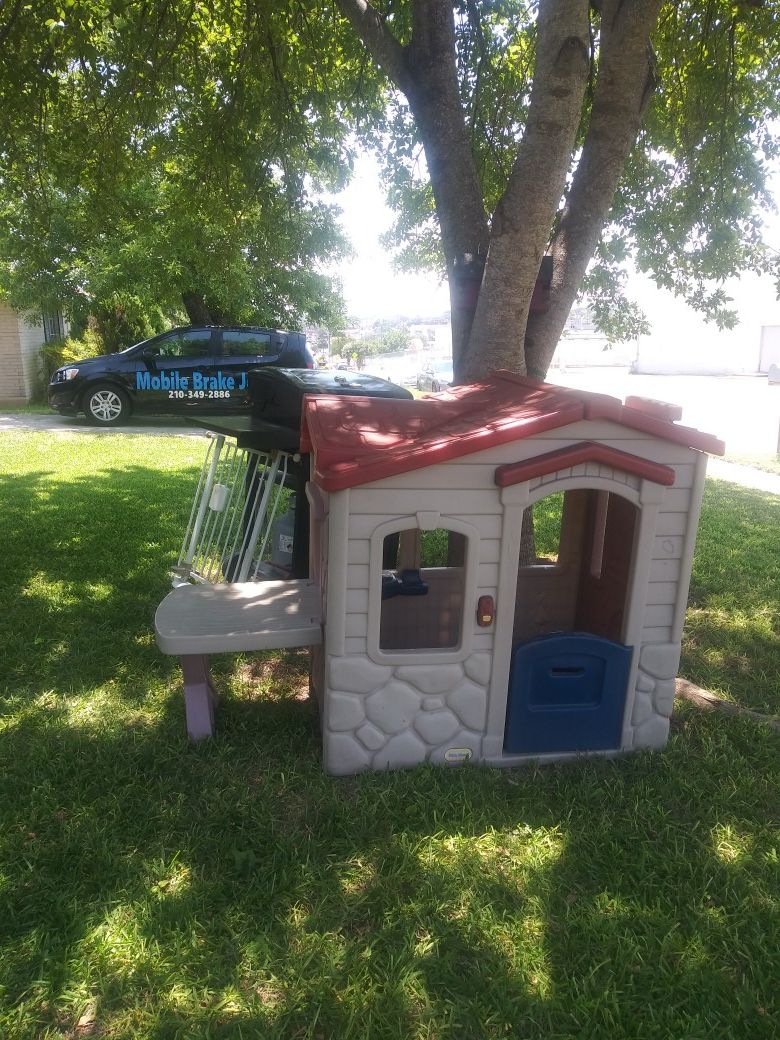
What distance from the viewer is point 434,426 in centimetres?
331

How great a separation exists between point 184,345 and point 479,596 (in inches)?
454

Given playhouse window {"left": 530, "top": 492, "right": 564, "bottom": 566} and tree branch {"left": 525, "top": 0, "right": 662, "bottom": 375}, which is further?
playhouse window {"left": 530, "top": 492, "right": 564, "bottom": 566}

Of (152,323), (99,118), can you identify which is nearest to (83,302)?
(152,323)

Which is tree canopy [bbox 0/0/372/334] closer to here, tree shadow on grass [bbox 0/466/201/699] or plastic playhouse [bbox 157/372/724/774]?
tree shadow on grass [bbox 0/466/201/699]

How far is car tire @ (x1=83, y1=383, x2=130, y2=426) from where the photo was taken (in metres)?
13.1

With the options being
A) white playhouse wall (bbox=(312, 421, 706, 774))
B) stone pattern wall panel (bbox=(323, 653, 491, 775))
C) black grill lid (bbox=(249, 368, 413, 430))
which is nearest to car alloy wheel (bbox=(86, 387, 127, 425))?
black grill lid (bbox=(249, 368, 413, 430))

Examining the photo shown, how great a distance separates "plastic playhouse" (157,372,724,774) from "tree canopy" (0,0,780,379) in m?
1.67

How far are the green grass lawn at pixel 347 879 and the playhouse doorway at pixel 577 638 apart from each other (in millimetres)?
179

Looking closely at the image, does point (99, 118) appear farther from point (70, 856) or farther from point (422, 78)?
point (70, 856)

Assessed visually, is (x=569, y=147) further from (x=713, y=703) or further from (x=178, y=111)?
(x=178, y=111)

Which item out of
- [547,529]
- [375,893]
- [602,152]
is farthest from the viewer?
[547,529]

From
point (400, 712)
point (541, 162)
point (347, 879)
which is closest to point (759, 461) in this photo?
point (541, 162)

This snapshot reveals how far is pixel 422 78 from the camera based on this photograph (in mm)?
5023

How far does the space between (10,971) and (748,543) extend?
23.0 feet
